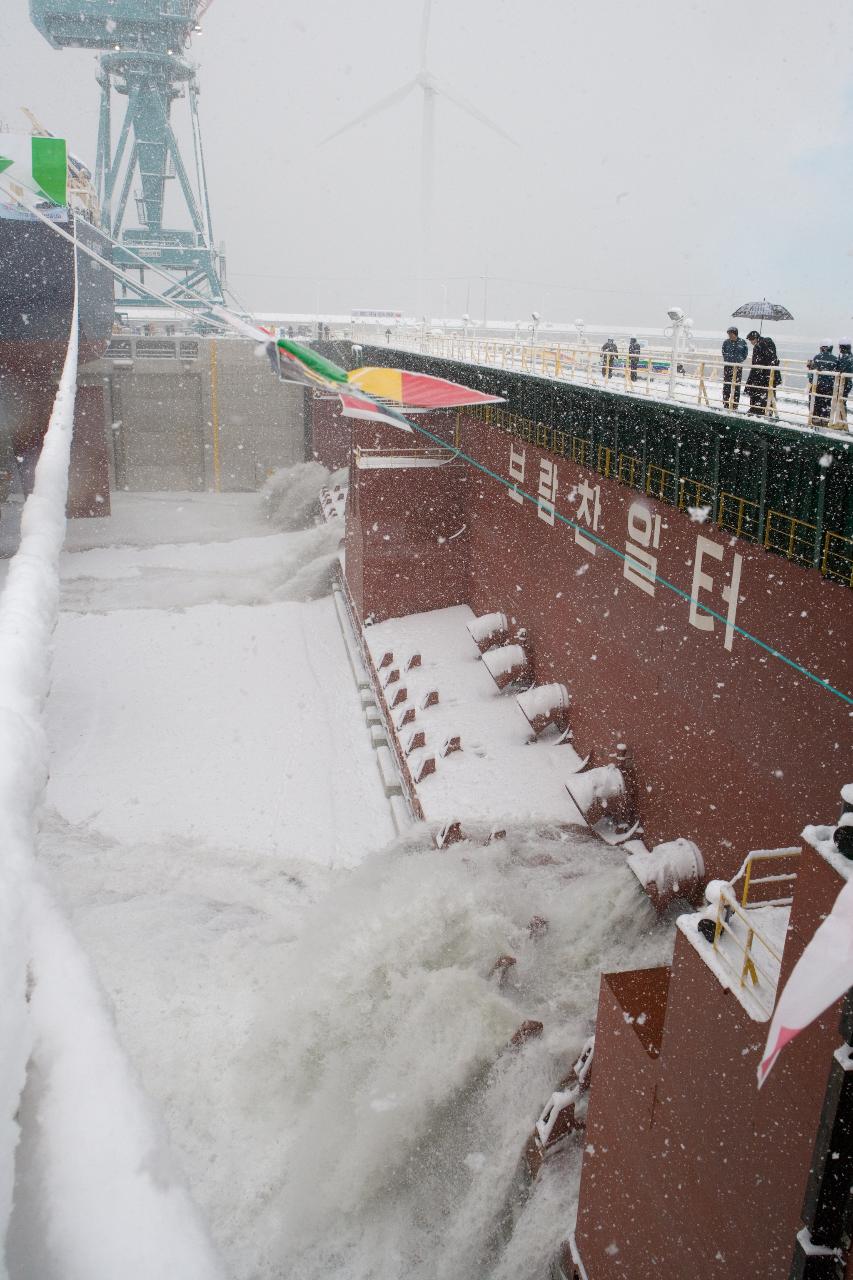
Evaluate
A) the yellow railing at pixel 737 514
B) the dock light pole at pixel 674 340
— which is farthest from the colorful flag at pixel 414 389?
the dock light pole at pixel 674 340

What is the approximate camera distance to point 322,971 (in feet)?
32.6

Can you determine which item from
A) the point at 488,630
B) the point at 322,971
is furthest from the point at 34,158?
the point at 322,971

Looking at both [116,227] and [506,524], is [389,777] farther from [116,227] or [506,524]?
[116,227]

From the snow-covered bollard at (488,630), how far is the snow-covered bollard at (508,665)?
1.27 meters

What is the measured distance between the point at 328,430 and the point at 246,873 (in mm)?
25329

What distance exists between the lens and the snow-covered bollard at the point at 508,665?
50.0ft

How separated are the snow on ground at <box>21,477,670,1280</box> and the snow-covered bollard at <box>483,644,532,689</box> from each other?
2853mm

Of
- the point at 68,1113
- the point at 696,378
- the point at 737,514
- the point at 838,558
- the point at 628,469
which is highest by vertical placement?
the point at 696,378

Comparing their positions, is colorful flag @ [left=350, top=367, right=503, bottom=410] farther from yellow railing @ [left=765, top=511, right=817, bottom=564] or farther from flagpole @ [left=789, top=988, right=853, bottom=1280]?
flagpole @ [left=789, top=988, right=853, bottom=1280]

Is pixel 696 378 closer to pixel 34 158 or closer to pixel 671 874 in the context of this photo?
pixel 671 874

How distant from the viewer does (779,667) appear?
793cm

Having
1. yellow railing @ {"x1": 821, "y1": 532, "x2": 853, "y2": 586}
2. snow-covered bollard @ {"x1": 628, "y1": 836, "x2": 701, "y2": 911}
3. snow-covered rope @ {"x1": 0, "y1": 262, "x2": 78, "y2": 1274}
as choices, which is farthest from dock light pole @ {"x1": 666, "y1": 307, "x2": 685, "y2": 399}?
snow-covered rope @ {"x1": 0, "y1": 262, "x2": 78, "y2": 1274}

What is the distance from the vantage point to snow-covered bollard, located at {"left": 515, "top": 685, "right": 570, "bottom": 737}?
13578 millimetres

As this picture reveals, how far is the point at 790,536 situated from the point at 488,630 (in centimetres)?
945
